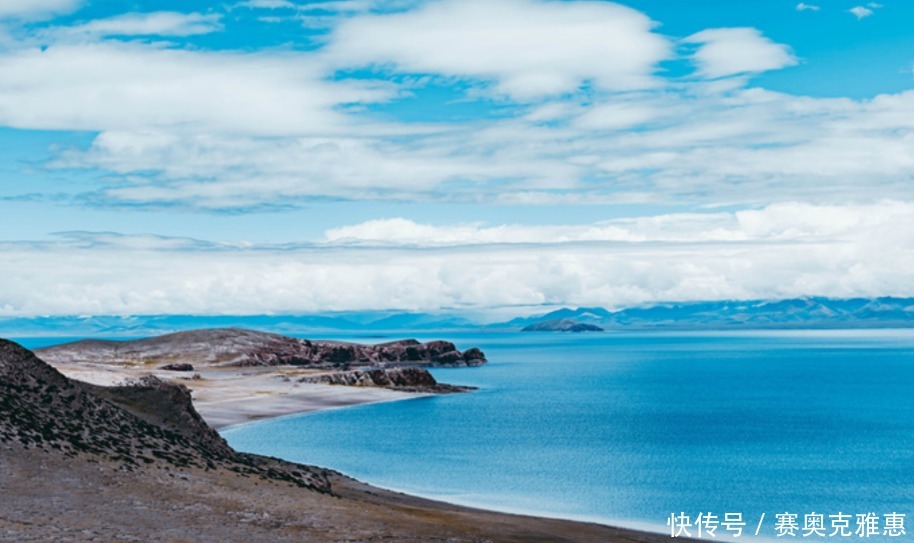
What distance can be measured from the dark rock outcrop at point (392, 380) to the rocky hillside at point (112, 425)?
114188mm

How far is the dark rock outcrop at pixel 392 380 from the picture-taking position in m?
178

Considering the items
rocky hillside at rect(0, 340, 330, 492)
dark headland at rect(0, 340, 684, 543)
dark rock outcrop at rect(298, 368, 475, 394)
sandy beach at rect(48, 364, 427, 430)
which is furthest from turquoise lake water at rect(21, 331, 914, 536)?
rocky hillside at rect(0, 340, 330, 492)

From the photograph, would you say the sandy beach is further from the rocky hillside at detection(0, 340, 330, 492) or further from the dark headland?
the dark headland

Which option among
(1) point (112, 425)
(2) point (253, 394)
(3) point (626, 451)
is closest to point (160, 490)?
(1) point (112, 425)

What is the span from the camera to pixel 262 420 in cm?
12431

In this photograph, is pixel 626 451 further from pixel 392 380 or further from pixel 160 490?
pixel 392 380

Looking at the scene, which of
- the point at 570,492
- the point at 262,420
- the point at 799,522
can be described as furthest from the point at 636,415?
the point at 799,522

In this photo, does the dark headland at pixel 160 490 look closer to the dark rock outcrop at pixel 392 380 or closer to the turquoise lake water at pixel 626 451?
the turquoise lake water at pixel 626 451

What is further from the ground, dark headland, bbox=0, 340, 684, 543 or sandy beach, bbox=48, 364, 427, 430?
sandy beach, bbox=48, 364, 427, 430

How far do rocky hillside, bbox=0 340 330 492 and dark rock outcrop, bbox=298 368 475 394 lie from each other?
375ft

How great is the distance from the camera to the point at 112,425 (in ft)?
178

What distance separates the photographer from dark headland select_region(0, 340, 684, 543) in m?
39.0

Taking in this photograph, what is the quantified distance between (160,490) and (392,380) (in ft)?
450

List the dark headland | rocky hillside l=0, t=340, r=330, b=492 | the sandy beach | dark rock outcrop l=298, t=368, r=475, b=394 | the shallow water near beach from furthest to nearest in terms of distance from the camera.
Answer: dark rock outcrop l=298, t=368, r=475, b=394 < the sandy beach < the shallow water near beach < rocky hillside l=0, t=340, r=330, b=492 < the dark headland
